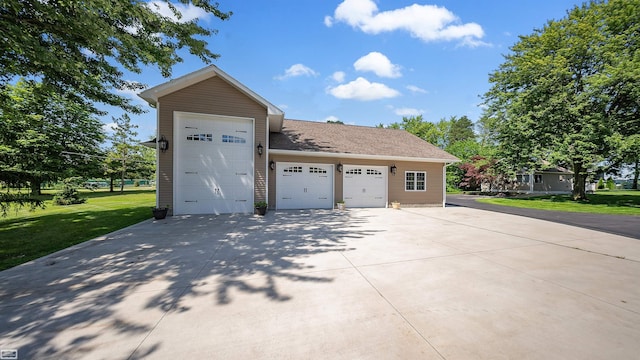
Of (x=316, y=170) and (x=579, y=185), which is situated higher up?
(x=316, y=170)

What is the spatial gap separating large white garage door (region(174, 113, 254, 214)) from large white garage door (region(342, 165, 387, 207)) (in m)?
5.16

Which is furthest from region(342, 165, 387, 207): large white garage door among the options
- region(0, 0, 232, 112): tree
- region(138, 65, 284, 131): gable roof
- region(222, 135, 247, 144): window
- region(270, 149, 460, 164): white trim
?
region(0, 0, 232, 112): tree

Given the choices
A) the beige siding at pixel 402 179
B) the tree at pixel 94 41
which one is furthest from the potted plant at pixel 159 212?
the beige siding at pixel 402 179

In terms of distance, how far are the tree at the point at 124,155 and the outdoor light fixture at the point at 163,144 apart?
21343 millimetres

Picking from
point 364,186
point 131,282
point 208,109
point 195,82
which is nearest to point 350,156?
point 364,186

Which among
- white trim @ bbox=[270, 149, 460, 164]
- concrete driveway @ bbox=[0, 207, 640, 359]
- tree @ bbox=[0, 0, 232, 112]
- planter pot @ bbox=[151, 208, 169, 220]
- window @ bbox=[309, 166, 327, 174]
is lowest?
concrete driveway @ bbox=[0, 207, 640, 359]

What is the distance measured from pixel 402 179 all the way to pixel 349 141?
151 inches

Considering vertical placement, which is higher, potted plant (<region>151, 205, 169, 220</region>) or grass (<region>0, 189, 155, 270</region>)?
potted plant (<region>151, 205, 169, 220</region>)

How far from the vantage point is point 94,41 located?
203 inches

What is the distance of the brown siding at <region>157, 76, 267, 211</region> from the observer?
8.98 m

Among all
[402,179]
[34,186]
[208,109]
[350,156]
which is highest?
[208,109]

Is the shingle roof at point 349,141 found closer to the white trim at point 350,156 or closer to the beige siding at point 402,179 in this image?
the white trim at point 350,156

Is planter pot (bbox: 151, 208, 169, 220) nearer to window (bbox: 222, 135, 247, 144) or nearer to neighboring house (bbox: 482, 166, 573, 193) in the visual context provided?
window (bbox: 222, 135, 247, 144)

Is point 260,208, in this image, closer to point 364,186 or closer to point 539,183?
point 364,186
